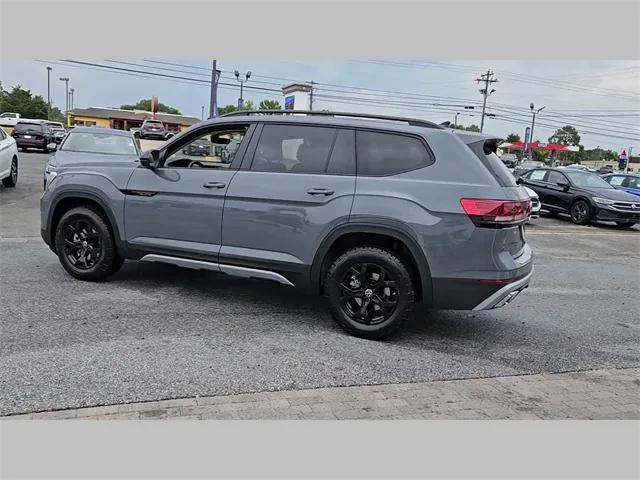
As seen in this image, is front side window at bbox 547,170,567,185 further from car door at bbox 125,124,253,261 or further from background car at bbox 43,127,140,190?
car door at bbox 125,124,253,261

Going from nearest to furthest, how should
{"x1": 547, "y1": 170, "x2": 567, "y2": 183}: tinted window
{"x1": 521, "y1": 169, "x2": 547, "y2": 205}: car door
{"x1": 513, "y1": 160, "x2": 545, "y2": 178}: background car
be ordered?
{"x1": 547, "y1": 170, "x2": 567, "y2": 183}: tinted window < {"x1": 521, "y1": 169, "x2": 547, "y2": 205}: car door < {"x1": 513, "y1": 160, "x2": 545, "y2": 178}: background car

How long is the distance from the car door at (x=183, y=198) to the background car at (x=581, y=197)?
1324 centimetres

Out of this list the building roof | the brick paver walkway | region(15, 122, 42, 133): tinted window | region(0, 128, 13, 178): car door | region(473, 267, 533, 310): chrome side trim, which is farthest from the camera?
the building roof

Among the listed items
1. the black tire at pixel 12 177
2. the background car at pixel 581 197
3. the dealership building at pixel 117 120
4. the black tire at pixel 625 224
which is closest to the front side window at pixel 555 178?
the background car at pixel 581 197

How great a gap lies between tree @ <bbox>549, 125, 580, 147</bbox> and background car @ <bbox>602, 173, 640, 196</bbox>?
367 ft

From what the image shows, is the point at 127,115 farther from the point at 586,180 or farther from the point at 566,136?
the point at 566,136

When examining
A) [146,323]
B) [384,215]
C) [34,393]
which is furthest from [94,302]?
[384,215]

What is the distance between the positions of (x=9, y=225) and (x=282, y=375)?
25.3ft

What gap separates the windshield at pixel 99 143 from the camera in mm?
11484

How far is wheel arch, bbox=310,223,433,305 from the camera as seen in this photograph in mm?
4531

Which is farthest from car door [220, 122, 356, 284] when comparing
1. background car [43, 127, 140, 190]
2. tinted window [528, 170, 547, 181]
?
tinted window [528, 170, 547, 181]

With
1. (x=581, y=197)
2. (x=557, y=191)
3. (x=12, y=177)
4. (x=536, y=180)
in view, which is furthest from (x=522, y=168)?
(x=12, y=177)

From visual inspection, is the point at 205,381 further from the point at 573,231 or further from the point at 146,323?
the point at 573,231

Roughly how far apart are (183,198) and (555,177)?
573 inches
